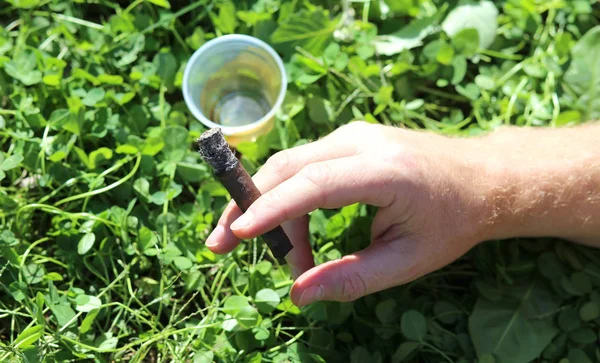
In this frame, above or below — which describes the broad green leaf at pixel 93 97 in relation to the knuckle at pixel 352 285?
above

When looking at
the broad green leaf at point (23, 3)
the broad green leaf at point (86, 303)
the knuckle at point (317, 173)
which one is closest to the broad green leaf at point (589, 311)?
the knuckle at point (317, 173)

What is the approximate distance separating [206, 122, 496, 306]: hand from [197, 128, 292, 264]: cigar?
47mm

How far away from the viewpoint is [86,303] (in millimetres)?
1709

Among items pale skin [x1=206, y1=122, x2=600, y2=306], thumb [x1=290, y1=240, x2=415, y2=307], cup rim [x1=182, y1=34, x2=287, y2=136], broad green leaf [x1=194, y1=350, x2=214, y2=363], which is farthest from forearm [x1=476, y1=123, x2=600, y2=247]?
broad green leaf [x1=194, y1=350, x2=214, y2=363]

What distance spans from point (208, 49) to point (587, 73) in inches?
51.2

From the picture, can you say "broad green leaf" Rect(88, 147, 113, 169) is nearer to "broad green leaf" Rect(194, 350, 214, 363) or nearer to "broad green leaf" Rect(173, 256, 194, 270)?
"broad green leaf" Rect(173, 256, 194, 270)

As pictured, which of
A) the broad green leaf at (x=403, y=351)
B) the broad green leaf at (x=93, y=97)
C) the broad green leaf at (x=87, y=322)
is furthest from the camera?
the broad green leaf at (x=93, y=97)

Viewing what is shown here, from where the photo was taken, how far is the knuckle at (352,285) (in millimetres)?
1506

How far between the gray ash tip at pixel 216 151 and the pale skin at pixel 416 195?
0.11 metres

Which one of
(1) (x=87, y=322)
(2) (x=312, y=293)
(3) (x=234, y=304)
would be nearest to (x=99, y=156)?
(1) (x=87, y=322)

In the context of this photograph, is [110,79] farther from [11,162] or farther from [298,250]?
[298,250]

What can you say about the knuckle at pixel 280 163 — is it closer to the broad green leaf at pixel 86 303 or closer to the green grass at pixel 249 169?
the green grass at pixel 249 169

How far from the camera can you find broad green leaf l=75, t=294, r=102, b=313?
1.70 m

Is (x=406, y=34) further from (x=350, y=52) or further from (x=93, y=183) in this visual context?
(x=93, y=183)
